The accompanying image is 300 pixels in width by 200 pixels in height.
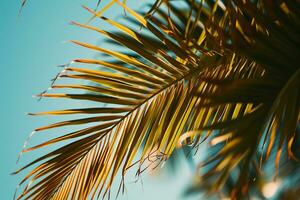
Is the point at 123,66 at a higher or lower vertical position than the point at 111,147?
higher

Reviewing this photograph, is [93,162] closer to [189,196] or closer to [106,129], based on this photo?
[106,129]

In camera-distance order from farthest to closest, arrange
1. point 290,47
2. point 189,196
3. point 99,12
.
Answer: point 99,12
point 290,47
point 189,196

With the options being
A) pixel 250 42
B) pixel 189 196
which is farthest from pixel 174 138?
pixel 189 196

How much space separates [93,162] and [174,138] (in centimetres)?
32

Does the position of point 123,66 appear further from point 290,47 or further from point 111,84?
point 290,47

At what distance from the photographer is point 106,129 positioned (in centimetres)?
132

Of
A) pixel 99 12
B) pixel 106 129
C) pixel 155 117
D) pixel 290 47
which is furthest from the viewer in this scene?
pixel 106 129

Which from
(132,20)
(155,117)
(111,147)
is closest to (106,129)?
(111,147)

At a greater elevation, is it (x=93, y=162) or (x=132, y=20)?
(x=132, y=20)

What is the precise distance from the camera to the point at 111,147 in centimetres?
125

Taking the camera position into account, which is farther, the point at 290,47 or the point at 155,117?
the point at 155,117

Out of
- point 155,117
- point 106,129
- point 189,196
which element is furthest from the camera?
point 106,129

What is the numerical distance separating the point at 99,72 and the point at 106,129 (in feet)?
0.73

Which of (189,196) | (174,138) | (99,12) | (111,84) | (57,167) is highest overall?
(99,12)
